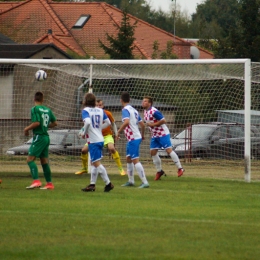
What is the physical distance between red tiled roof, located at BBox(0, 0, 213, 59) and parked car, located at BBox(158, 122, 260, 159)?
92.8 feet

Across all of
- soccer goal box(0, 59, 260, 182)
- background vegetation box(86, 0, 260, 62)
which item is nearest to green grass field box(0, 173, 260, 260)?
soccer goal box(0, 59, 260, 182)

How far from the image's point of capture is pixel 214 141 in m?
22.9

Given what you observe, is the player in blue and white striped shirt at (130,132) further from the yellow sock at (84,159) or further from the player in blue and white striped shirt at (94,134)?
the yellow sock at (84,159)

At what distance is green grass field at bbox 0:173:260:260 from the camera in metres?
8.34

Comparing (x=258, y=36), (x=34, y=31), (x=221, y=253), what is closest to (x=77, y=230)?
(x=221, y=253)

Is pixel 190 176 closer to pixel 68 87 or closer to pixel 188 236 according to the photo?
pixel 68 87

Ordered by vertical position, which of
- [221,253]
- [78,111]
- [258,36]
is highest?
[258,36]

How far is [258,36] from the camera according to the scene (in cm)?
3544

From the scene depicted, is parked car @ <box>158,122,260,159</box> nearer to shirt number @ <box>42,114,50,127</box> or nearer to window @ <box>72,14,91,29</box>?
shirt number @ <box>42,114,50,127</box>

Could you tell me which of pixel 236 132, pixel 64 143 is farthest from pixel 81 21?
pixel 236 132

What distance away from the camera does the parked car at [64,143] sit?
21.6 m

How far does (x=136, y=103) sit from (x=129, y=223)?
41.0 feet

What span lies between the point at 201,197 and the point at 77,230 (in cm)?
480

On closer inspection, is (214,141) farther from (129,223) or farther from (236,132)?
(129,223)
